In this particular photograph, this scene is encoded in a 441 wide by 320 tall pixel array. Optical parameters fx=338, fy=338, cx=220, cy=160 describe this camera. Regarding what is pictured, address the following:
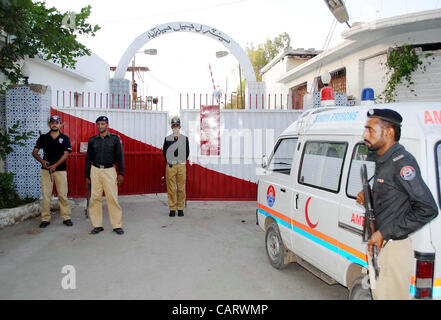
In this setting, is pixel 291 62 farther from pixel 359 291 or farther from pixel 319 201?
pixel 359 291

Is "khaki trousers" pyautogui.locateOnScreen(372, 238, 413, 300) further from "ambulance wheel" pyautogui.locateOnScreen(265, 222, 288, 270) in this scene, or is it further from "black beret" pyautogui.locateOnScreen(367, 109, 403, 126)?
"ambulance wheel" pyautogui.locateOnScreen(265, 222, 288, 270)

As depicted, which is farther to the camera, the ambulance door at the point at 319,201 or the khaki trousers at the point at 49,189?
the khaki trousers at the point at 49,189

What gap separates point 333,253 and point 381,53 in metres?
7.56

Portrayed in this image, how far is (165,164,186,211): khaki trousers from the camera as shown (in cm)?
717

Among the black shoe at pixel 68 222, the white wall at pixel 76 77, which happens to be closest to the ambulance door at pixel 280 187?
the black shoe at pixel 68 222

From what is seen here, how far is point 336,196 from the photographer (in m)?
3.14

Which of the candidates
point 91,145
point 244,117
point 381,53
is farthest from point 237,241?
point 381,53

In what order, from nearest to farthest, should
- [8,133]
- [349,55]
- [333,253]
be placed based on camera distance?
[333,253] < [8,133] < [349,55]

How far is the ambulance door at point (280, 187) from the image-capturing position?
4.08m

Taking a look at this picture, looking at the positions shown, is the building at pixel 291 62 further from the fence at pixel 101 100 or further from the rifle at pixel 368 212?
the rifle at pixel 368 212

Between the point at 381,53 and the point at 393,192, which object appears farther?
the point at 381,53

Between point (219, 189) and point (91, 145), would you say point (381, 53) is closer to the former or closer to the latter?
point (219, 189)

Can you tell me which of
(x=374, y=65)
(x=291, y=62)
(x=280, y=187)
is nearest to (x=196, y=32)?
(x=374, y=65)
